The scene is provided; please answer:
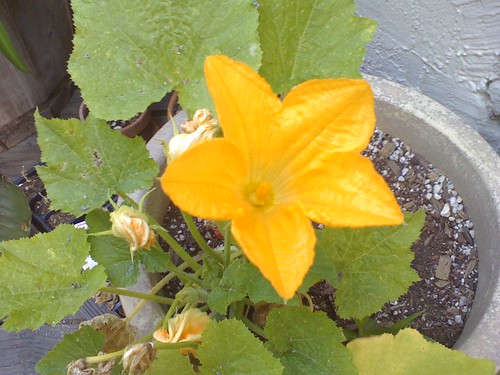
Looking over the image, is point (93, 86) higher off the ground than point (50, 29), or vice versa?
point (93, 86)

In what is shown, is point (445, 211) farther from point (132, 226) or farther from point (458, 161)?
point (132, 226)

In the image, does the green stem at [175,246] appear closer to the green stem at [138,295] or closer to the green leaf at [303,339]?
the green stem at [138,295]

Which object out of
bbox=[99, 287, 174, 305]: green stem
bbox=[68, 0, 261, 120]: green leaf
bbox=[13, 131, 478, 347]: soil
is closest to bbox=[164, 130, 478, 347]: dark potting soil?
bbox=[13, 131, 478, 347]: soil

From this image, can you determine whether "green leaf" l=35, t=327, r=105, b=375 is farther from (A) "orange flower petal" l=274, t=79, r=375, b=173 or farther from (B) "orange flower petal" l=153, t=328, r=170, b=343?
(A) "orange flower petal" l=274, t=79, r=375, b=173

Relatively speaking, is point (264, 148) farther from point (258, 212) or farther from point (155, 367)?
point (155, 367)

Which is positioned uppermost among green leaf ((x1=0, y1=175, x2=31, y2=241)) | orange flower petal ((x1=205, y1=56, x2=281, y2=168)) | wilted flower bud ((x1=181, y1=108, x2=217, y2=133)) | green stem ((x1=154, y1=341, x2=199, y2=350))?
orange flower petal ((x1=205, y1=56, x2=281, y2=168))

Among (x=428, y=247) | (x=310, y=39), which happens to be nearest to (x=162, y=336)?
(x=310, y=39)

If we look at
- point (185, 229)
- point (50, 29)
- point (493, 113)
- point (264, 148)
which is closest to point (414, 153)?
point (493, 113)
